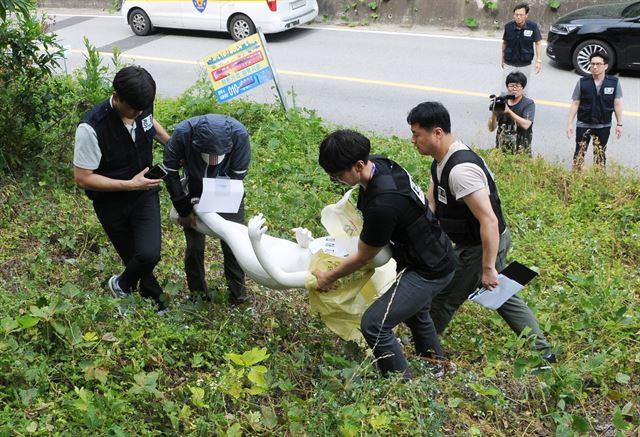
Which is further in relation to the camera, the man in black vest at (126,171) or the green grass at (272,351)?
the man in black vest at (126,171)

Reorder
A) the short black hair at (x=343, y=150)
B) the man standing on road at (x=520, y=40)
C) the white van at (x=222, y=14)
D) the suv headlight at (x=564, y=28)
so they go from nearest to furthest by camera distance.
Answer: the short black hair at (x=343, y=150) → the man standing on road at (x=520, y=40) → the suv headlight at (x=564, y=28) → the white van at (x=222, y=14)

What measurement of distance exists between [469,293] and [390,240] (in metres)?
0.84

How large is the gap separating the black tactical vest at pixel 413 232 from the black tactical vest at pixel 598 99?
13.7 feet

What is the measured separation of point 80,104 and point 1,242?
2.30 metres

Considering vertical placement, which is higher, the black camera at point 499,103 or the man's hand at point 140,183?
the man's hand at point 140,183

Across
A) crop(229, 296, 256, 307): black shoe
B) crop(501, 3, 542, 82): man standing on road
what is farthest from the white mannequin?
crop(501, 3, 542, 82): man standing on road

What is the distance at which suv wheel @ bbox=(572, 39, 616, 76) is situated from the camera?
10.8 metres

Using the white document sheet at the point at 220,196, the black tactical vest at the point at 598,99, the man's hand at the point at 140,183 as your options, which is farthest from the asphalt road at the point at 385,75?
the man's hand at the point at 140,183

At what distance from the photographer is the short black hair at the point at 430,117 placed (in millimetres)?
3844

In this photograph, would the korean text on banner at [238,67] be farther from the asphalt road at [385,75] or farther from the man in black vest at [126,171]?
the man in black vest at [126,171]

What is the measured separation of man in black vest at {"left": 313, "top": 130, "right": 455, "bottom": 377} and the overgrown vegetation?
0.70ft

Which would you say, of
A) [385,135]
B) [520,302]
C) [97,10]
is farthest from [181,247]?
[97,10]

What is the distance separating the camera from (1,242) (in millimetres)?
5363

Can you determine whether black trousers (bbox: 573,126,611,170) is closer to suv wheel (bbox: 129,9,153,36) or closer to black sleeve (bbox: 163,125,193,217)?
black sleeve (bbox: 163,125,193,217)
